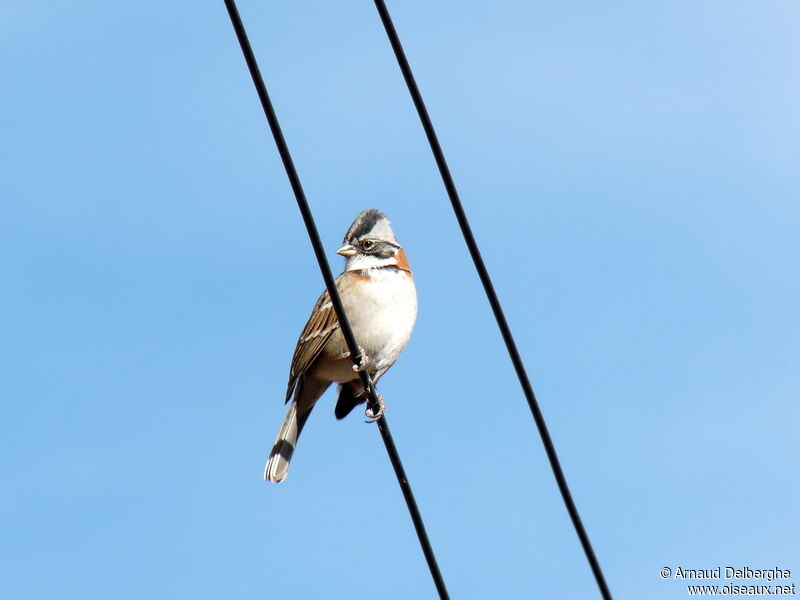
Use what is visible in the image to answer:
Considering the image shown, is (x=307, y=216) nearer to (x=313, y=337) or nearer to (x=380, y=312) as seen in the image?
(x=380, y=312)

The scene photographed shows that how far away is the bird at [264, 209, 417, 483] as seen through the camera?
8.83 metres

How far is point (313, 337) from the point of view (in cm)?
927

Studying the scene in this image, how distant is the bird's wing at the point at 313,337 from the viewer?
9.13m

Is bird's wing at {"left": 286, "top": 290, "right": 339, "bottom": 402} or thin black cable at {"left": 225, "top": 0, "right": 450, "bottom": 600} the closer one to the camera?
thin black cable at {"left": 225, "top": 0, "right": 450, "bottom": 600}

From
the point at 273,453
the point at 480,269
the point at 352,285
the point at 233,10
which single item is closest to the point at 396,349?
the point at 352,285

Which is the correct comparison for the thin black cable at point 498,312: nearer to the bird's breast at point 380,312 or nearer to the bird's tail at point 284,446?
the bird's breast at point 380,312

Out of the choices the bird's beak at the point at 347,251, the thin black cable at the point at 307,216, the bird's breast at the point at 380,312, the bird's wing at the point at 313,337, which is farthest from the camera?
the bird's beak at the point at 347,251

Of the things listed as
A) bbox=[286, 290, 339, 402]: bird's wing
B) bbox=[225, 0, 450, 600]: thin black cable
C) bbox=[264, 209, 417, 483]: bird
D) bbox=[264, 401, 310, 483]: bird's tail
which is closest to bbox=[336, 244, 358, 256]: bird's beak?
bbox=[264, 209, 417, 483]: bird

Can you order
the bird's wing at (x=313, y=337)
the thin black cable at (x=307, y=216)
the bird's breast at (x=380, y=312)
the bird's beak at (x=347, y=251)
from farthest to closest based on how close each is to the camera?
the bird's beak at (x=347, y=251) < the bird's wing at (x=313, y=337) < the bird's breast at (x=380, y=312) < the thin black cable at (x=307, y=216)

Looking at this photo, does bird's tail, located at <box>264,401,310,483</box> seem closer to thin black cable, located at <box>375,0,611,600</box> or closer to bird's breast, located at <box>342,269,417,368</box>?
bird's breast, located at <box>342,269,417,368</box>

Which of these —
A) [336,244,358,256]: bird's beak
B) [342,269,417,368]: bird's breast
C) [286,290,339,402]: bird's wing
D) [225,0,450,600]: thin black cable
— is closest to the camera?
[225,0,450,600]: thin black cable

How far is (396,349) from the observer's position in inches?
349

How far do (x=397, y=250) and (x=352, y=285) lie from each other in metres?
0.60

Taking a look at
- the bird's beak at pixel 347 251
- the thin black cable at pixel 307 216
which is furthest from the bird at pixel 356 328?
the thin black cable at pixel 307 216
